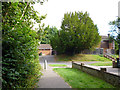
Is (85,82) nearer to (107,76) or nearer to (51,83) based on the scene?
(107,76)

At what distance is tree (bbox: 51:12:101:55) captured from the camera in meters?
31.2

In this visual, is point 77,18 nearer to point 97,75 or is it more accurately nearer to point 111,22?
point 111,22

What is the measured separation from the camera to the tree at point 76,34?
3125 cm

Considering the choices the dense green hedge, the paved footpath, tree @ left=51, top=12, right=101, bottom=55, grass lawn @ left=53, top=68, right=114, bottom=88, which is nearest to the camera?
the dense green hedge

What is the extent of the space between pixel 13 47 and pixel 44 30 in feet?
7.31

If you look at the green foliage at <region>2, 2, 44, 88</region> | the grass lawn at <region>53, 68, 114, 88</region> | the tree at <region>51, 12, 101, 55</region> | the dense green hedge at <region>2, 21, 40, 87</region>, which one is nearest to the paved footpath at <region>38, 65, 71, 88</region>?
the grass lawn at <region>53, 68, 114, 88</region>

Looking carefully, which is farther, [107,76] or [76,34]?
[76,34]

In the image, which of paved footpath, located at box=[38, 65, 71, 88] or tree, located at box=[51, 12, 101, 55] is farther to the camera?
tree, located at box=[51, 12, 101, 55]

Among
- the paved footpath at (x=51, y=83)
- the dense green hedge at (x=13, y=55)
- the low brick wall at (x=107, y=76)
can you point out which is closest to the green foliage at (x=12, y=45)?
the dense green hedge at (x=13, y=55)

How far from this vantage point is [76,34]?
104ft

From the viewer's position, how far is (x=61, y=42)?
107 ft

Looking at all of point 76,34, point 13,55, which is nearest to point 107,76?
point 13,55

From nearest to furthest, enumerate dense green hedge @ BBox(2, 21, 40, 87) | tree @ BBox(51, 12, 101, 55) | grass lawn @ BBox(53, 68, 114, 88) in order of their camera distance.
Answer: dense green hedge @ BBox(2, 21, 40, 87) < grass lawn @ BBox(53, 68, 114, 88) < tree @ BBox(51, 12, 101, 55)

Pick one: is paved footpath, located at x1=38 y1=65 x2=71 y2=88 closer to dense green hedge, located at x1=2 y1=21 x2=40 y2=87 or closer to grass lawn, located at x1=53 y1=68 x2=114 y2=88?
grass lawn, located at x1=53 y1=68 x2=114 y2=88
